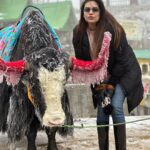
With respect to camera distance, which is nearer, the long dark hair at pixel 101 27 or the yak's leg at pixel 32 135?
the long dark hair at pixel 101 27

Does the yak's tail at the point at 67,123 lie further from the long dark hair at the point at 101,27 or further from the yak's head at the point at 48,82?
the long dark hair at the point at 101,27

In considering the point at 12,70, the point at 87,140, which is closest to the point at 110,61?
the point at 12,70

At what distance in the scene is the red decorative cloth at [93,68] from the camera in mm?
3426

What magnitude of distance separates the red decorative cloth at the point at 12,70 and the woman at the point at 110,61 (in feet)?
1.53

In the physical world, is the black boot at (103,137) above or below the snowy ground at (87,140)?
above

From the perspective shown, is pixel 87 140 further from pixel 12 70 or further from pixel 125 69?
pixel 12 70

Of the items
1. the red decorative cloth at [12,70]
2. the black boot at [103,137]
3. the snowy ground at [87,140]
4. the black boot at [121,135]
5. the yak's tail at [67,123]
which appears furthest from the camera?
the snowy ground at [87,140]

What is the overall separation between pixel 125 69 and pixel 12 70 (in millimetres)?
967

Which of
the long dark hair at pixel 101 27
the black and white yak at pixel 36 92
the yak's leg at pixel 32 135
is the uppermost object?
the long dark hair at pixel 101 27

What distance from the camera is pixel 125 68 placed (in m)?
3.59

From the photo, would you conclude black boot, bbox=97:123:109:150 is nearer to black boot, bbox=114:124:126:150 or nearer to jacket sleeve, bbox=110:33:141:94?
black boot, bbox=114:124:126:150

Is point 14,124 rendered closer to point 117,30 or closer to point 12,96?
point 12,96

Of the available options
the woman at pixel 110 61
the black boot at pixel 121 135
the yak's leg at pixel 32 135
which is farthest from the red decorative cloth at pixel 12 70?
the black boot at pixel 121 135

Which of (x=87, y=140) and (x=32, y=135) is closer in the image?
(x=32, y=135)
